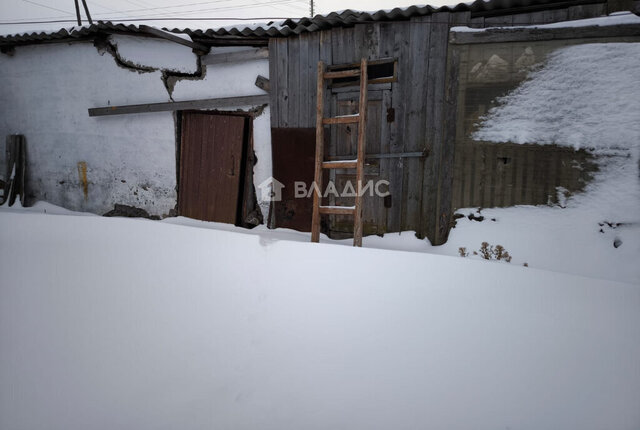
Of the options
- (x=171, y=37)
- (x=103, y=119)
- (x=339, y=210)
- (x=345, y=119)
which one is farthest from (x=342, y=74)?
(x=103, y=119)

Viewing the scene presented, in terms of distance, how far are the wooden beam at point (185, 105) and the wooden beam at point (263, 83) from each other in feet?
0.33

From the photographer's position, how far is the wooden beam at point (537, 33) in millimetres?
3424

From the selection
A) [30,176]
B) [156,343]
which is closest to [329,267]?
[156,343]

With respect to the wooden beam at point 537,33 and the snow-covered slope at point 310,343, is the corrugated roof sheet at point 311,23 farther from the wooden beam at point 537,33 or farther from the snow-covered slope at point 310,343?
the snow-covered slope at point 310,343

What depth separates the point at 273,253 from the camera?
3107 millimetres

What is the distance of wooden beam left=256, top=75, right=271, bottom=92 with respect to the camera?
196 inches

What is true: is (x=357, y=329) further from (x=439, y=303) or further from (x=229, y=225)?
(x=229, y=225)

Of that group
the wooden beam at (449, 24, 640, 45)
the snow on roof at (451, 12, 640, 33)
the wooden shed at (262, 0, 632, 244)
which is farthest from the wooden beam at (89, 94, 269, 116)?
the snow on roof at (451, 12, 640, 33)

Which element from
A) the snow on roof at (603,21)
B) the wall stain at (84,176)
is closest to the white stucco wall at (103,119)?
the wall stain at (84,176)

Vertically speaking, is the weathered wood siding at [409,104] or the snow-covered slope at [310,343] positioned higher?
the weathered wood siding at [409,104]

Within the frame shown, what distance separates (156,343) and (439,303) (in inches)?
70.3

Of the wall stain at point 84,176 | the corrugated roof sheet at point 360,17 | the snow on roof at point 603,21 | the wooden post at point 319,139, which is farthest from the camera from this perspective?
the wall stain at point 84,176

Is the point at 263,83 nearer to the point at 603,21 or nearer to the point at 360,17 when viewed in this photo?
the point at 360,17

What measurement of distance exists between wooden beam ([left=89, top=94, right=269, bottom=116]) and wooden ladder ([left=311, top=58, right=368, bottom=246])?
43.9 inches
